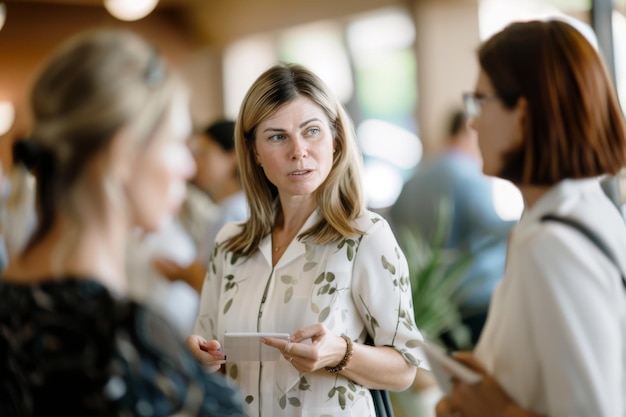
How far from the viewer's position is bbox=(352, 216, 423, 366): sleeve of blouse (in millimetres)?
2227

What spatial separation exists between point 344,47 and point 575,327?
9.03m

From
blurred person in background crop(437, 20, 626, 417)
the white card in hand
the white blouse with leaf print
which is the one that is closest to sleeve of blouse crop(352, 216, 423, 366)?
the white blouse with leaf print

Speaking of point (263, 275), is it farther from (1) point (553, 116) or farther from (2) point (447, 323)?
(2) point (447, 323)

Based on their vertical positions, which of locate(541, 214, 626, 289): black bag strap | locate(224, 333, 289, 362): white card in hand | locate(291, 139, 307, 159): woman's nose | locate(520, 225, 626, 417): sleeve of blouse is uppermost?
locate(291, 139, 307, 159): woman's nose

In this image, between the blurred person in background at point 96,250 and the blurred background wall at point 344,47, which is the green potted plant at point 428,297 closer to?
the blurred person in background at point 96,250

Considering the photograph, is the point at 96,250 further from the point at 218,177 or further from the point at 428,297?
the point at 218,177

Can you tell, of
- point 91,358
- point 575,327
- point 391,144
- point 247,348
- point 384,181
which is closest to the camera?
point 91,358

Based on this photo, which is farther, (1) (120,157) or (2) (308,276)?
(2) (308,276)

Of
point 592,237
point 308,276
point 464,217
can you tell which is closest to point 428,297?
point 464,217

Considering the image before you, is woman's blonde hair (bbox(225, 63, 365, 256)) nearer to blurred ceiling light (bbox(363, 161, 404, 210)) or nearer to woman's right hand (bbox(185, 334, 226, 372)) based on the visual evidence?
woman's right hand (bbox(185, 334, 226, 372))

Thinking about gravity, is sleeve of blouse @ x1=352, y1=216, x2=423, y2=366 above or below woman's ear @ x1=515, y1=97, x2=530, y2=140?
below

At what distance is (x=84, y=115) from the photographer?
146cm

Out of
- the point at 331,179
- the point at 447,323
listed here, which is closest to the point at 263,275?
the point at 331,179

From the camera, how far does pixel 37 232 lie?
1.51 metres
